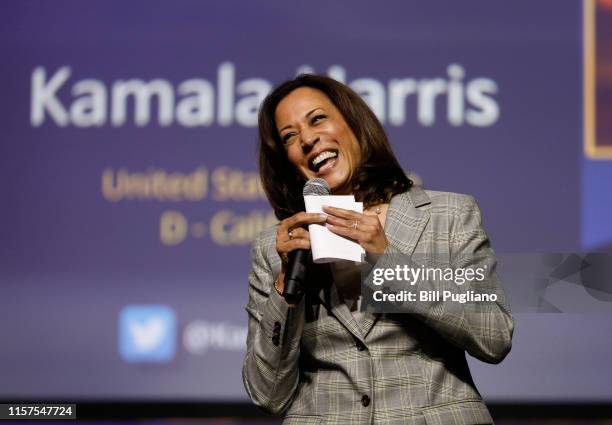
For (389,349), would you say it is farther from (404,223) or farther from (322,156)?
(322,156)

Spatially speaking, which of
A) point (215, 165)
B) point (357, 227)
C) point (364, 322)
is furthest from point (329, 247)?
point (215, 165)

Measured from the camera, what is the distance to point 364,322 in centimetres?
189

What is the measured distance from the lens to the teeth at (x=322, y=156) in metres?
2.10

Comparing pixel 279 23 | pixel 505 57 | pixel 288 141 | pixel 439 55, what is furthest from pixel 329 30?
pixel 288 141

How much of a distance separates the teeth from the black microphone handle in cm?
38

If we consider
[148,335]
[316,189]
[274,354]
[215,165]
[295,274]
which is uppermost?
[215,165]

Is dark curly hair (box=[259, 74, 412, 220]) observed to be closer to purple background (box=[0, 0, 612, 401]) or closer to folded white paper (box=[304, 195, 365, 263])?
folded white paper (box=[304, 195, 365, 263])

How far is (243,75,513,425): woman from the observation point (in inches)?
71.5

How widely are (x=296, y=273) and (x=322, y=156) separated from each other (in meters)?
0.42

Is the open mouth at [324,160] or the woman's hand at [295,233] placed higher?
the open mouth at [324,160]

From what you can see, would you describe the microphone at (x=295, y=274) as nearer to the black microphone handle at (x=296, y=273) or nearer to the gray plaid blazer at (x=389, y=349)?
the black microphone handle at (x=296, y=273)

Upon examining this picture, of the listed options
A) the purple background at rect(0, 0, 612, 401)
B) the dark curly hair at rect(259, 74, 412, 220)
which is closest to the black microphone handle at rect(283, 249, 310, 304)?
the dark curly hair at rect(259, 74, 412, 220)

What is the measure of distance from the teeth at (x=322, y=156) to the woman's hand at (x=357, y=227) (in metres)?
0.36

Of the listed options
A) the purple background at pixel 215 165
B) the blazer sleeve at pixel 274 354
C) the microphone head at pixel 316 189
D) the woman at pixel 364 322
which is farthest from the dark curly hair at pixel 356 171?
the purple background at pixel 215 165
